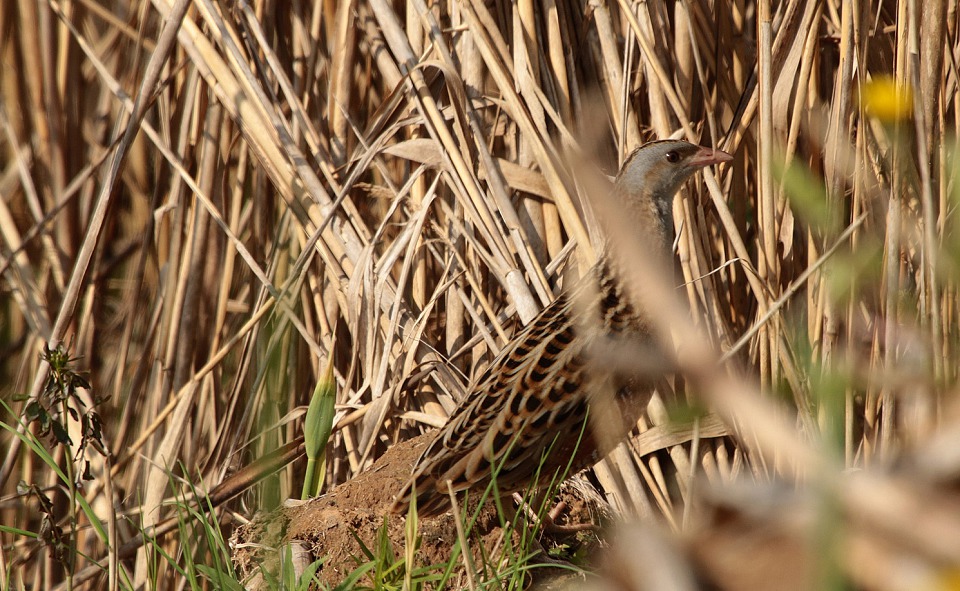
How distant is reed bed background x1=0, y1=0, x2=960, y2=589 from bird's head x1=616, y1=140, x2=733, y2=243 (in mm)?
103

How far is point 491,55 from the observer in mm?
2662

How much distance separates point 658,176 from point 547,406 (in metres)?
0.71

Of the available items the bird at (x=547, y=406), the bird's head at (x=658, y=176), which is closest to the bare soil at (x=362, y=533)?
the bird at (x=547, y=406)

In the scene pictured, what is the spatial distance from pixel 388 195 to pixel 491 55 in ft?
1.80

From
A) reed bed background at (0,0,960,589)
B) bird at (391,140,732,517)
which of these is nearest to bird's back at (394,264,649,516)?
bird at (391,140,732,517)

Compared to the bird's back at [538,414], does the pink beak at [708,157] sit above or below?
above

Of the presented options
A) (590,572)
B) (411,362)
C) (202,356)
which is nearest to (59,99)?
(202,356)

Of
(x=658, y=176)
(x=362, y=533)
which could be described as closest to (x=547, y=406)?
(x=362, y=533)

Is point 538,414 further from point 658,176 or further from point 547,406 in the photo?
point 658,176

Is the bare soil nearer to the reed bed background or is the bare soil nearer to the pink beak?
the reed bed background

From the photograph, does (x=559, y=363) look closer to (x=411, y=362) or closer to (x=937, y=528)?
(x=411, y=362)

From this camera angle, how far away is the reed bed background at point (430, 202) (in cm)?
236

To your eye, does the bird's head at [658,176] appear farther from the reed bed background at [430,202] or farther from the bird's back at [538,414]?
the bird's back at [538,414]

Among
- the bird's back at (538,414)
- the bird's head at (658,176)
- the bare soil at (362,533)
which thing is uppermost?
the bird's head at (658,176)
